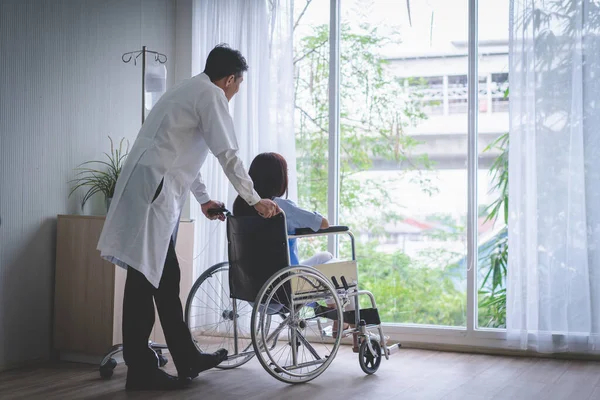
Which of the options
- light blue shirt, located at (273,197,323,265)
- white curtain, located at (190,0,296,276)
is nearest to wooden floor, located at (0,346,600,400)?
light blue shirt, located at (273,197,323,265)

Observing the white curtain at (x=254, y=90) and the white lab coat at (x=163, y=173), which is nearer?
the white lab coat at (x=163, y=173)

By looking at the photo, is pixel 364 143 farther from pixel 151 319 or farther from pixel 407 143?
pixel 151 319

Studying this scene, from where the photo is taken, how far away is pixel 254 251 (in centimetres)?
270

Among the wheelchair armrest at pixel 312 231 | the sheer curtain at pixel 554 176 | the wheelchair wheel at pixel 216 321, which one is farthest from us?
the wheelchair wheel at pixel 216 321

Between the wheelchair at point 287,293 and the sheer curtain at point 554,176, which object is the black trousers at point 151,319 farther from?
the sheer curtain at point 554,176

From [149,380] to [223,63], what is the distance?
4.14ft

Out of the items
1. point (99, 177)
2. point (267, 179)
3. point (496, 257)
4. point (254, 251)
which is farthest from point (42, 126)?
point (496, 257)

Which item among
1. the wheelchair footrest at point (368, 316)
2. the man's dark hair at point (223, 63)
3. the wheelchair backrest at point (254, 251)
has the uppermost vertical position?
the man's dark hair at point (223, 63)

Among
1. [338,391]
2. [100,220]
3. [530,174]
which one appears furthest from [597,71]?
[100,220]

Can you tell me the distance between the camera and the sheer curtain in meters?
3.28

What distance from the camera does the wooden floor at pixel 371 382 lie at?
2541 mm

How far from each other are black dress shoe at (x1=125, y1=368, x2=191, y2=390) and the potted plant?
1.03 m

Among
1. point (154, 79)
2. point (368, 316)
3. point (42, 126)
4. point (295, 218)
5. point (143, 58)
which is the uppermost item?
point (143, 58)

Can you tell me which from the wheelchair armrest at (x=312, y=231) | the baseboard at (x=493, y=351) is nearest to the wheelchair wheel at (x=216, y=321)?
the wheelchair armrest at (x=312, y=231)
